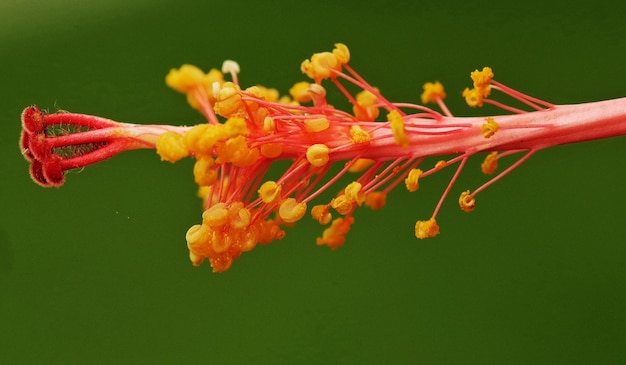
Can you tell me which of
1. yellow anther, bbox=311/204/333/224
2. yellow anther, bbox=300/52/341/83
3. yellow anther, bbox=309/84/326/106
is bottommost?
yellow anther, bbox=311/204/333/224

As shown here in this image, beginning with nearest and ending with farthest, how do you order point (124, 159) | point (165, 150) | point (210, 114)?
point (165, 150), point (210, 114), point (124, 159)

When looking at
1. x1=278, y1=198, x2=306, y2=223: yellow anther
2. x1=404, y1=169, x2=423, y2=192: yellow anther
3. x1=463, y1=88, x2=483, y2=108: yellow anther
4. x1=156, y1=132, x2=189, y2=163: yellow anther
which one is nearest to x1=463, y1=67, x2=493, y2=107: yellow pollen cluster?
x1=463, y1=88, x2=483, y2=108: yellow anther

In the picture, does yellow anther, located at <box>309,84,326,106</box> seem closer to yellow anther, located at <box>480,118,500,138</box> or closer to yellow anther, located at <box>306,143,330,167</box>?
yellow anther, located at <box>306,143,330,167</box>

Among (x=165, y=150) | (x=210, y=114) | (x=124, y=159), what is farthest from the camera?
(x=124, y=159)

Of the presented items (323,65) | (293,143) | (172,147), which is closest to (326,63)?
(323,65)

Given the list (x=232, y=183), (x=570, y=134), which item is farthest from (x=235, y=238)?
(x=570, y=134)

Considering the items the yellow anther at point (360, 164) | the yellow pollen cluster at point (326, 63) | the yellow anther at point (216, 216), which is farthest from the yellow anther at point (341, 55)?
the yellow anther at point (216, 216)

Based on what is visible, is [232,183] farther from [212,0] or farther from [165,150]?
[212,0]
